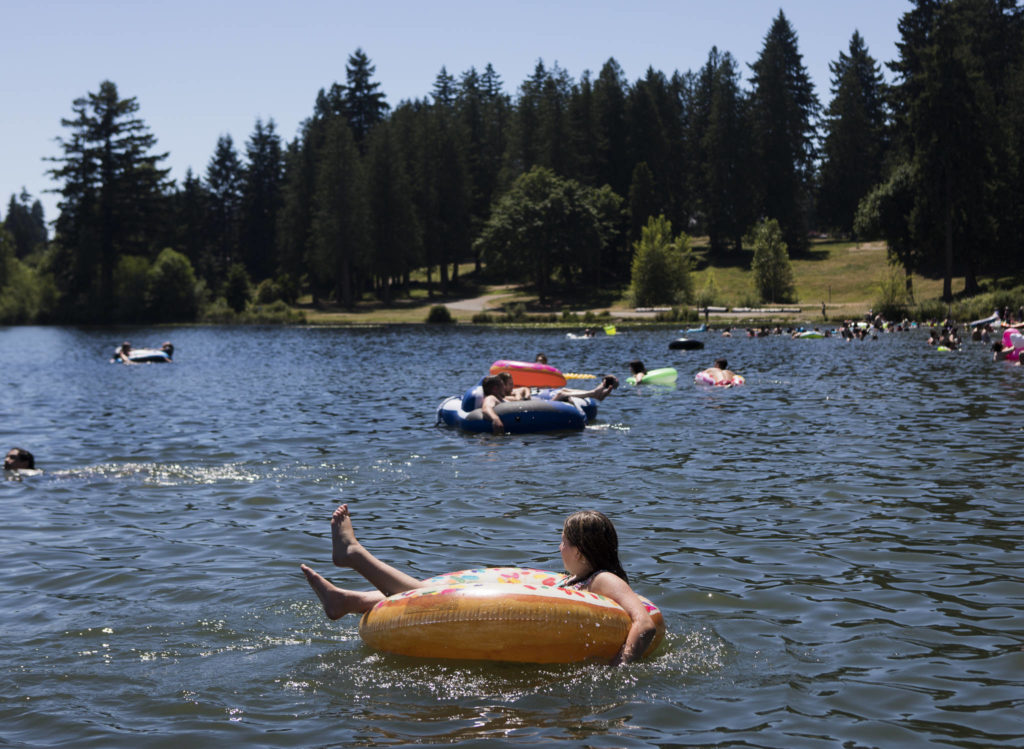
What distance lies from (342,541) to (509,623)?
5.01 ft

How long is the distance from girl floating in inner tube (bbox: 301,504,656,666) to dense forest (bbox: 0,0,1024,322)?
67.3 metres

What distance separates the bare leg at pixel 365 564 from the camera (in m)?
7.23

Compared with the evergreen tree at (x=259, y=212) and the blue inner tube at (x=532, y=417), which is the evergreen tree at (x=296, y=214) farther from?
the blue inner tube at (x=532, y=417)

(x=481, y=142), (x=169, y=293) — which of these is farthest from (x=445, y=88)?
(x=169, y=293)

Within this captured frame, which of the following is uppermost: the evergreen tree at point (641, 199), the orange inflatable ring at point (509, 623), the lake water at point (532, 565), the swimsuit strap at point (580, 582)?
the evergreen tree at point (641, 199)

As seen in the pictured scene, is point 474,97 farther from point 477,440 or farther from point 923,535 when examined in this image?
point 923,535

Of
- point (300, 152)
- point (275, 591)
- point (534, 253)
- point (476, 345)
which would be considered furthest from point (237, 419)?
point (300, 152)

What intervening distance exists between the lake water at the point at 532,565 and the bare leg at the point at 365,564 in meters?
0.50

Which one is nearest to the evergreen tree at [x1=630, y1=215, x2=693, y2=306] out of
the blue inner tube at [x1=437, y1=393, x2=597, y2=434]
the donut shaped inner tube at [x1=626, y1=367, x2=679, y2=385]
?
the donut shaped inner tube at [x1=626, y1=367, x2=679, y2=385]

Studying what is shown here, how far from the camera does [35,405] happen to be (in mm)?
26297

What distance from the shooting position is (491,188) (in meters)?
110

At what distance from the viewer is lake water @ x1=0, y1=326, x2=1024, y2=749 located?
6.01 metres

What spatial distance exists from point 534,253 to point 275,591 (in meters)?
75.8

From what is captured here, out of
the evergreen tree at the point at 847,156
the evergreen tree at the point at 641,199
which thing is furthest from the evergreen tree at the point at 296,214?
the evergreen tree at the point at 847,156
